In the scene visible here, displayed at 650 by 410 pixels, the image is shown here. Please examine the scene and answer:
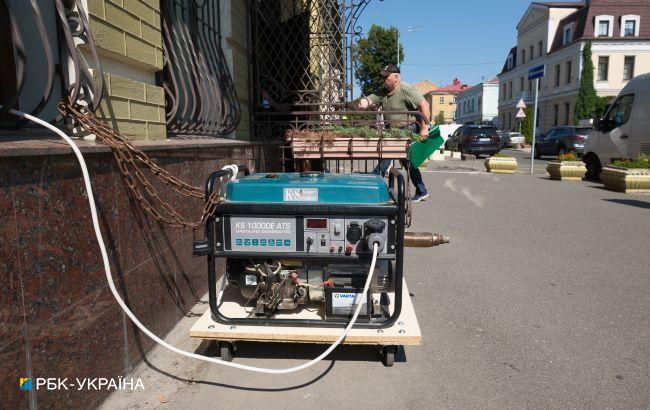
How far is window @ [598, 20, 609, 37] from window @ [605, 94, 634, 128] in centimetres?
3474

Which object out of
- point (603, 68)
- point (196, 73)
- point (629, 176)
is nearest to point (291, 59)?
point (196, 73)

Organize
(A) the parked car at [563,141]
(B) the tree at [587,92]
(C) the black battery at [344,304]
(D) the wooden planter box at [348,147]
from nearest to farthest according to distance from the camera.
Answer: (C) the black battery at [344,304] < (D) the wooden planter box at [348,147] < (A) the parked car at [563,141] < (B) the tree at [587,92]

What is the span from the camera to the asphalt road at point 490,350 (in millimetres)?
2553

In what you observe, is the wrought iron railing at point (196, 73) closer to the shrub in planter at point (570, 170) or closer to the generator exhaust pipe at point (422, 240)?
the generator exhaust pipe at point (422, 240)

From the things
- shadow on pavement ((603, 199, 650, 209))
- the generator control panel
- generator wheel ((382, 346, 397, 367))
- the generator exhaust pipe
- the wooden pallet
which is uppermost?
the generator control panel

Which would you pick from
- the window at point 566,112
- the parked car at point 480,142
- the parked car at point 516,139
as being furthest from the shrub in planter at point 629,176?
the window at point 566,112

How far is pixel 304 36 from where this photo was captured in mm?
6707

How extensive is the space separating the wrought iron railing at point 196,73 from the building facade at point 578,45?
145 ft

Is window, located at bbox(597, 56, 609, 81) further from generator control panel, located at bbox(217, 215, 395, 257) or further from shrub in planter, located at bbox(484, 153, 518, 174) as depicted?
generator control panel, located at bbox(217, 215, 395, 257)

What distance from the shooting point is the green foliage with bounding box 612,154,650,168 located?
11.6m

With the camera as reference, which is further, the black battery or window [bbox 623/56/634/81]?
window [bbox 623/56/634/81]

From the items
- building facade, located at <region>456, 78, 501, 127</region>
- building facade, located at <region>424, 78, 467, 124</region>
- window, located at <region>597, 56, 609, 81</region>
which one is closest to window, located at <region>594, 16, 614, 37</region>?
window, located at <region>597, 56, 609, 81</region>

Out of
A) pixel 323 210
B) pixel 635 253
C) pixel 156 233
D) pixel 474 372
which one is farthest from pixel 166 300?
pixel 635 253

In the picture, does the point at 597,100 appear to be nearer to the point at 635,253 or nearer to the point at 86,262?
the point at 635,253
